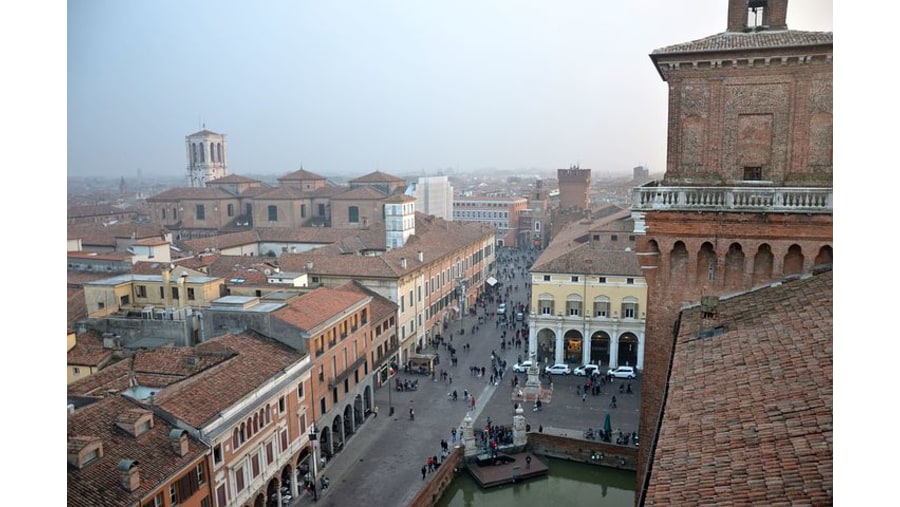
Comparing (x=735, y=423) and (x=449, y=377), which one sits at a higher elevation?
(x=735, y=423)

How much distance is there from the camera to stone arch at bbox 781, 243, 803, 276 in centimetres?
838

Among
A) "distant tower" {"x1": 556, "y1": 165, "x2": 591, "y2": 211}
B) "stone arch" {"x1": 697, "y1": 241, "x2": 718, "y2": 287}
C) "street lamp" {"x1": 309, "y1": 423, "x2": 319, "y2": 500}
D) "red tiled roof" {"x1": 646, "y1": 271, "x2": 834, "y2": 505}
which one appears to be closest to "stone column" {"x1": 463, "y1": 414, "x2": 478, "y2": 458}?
"street lamp" {"x1": 309, "y1": 423, "x2": 319, "y2": 500}

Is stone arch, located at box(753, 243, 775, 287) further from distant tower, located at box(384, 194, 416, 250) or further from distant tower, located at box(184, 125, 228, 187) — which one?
distant tower, located at box(184, 125, 228, 187)

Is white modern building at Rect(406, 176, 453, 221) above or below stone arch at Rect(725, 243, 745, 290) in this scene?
above

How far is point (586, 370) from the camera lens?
75.6 ft

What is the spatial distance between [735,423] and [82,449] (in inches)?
361

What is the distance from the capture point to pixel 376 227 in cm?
3403

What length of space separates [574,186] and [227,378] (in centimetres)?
4665

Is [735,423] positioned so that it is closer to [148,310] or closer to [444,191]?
[148,310]

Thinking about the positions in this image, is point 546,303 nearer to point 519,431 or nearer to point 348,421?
point 519,431

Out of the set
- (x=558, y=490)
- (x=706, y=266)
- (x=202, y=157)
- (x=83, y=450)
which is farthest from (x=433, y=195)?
(x=706, y=266)

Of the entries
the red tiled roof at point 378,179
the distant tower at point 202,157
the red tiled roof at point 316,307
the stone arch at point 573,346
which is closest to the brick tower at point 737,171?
the red tiled roof at point 316,307

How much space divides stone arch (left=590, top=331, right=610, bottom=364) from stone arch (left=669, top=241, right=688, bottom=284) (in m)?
15.2
